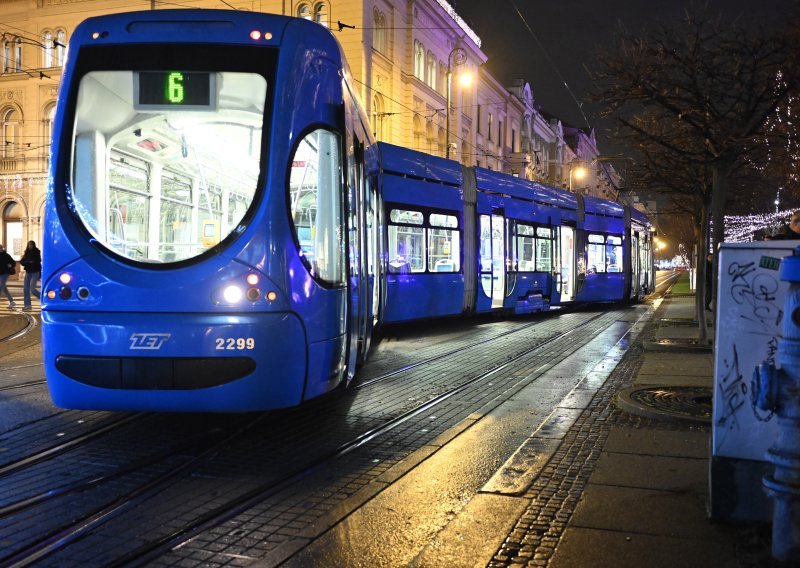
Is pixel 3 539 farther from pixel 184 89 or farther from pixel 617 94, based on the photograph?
pixel 617 94

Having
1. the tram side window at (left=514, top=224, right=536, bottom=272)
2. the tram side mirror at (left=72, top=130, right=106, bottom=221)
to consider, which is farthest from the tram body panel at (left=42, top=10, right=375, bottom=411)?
the tram side window at (left=514, top=224, right=536, bottom=272)

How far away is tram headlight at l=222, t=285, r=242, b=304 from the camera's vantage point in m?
6.05

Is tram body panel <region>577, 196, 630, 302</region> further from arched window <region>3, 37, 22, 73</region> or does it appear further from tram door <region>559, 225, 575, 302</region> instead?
arched window <region>3, 37, 22, 73</region>

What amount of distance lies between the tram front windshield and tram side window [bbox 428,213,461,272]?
32.5 ft

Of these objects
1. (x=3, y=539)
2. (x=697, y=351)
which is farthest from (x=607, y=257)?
(x=3, y=539)

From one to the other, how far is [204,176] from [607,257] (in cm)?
2202

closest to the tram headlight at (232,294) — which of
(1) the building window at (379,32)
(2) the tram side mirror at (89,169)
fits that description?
(2) the tram side mirror at (89,169)

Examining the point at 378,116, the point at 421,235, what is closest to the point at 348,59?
the point at 378,116

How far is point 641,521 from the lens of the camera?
461 centimetres

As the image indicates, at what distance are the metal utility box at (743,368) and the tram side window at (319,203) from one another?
3278 millimetres

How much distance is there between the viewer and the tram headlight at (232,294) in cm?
605

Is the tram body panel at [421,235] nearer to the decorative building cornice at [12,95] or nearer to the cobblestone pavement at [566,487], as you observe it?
the cobblestone pavement at [566,487]

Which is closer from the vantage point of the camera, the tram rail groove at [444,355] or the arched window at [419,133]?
the tram rail groove at [444,355]

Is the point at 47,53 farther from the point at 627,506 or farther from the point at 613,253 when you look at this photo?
the point at 627,506
